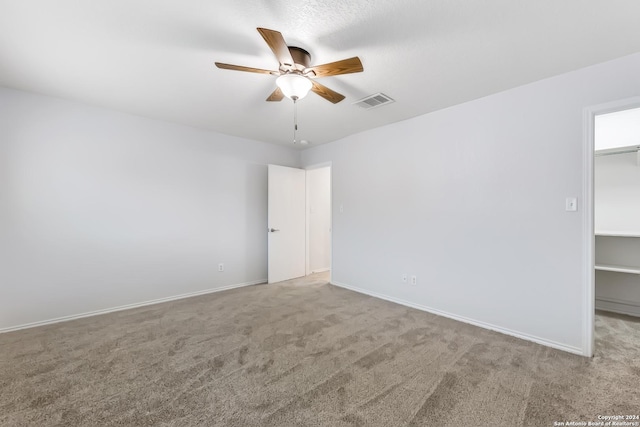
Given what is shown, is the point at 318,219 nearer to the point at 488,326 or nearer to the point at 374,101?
the point at 374,101

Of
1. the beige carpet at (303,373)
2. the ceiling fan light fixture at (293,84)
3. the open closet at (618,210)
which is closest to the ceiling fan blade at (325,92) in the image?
the ceiling fan light fixture at (293,84)

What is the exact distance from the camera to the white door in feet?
15.6

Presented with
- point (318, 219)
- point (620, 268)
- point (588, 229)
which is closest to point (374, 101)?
point (588, 229)

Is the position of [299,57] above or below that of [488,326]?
above

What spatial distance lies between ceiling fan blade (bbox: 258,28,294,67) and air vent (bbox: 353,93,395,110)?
1.18 metres

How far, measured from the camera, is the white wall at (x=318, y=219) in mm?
5480

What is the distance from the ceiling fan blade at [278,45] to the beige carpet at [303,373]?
2.25 m

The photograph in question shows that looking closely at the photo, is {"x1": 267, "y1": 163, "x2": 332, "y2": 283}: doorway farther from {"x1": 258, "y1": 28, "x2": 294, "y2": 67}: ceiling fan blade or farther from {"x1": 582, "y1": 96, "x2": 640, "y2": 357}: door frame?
{"x1": 582, "y1": 96, "x2": 640, "y2": 357}: door frame

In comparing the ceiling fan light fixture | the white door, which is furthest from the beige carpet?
the ceiling fan light fixture

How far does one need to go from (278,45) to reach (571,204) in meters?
2.74

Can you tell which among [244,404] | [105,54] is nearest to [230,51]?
[105,54]

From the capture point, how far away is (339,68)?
1942mm

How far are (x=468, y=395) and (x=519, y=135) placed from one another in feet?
7.80

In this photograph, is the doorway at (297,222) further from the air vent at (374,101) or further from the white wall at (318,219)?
the air vent at (374,101)
